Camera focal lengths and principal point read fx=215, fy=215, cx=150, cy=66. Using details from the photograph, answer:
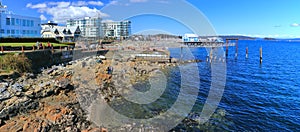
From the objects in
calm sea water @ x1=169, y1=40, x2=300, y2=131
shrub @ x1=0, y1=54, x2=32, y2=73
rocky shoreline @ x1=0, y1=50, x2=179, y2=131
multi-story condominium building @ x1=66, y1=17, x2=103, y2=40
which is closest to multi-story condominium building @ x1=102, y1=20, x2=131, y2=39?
multi-story condominium building @ x1=66, y1=17, x2=103, y2=40

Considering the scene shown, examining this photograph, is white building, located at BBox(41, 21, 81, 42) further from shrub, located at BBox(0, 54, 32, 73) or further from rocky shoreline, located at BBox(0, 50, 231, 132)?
rocky shoreline, located at BBox(0, 50, 231, 132)

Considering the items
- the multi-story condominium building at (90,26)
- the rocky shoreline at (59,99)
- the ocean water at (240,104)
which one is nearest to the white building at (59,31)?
the multi-story condominium building at (90,26)

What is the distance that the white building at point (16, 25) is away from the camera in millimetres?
40894

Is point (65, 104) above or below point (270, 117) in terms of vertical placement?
above

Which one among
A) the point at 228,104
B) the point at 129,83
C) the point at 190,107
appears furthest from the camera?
the point at 129,83

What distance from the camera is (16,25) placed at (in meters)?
43.3

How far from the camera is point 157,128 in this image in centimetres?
1338

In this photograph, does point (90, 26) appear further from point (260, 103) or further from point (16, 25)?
point (260, 103)

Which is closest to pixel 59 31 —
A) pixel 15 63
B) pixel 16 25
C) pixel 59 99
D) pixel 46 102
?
pixel 16 25

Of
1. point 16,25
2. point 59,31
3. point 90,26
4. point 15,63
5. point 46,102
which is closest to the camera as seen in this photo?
point 46,102

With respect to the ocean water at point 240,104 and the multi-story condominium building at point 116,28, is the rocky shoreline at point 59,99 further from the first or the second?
the multi-story condominium building at point 116,28

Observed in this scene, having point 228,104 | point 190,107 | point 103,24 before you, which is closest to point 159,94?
point 190,107

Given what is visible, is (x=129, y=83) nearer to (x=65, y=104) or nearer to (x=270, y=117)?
(x=65, y=104)

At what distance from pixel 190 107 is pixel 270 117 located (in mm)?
5946
